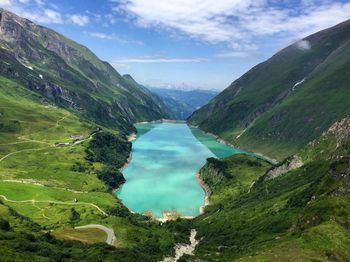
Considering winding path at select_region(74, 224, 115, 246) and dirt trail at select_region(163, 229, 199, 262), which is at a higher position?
winding path at select_region(74, 224, 115, 246)

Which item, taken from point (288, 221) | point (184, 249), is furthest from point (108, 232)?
point (288, 221)

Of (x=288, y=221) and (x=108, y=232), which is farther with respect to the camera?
(x=108, y=232)

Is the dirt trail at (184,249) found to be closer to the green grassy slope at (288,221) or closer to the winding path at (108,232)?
the green grassy slope at (288,221)

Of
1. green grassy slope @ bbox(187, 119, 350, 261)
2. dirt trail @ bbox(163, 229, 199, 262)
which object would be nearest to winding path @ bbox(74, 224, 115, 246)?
dirt trail @ bbox(163, 229, 199, 262)

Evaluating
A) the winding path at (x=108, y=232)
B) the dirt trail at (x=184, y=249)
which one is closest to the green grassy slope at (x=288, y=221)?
the dirt trail at (x=184, y=249)

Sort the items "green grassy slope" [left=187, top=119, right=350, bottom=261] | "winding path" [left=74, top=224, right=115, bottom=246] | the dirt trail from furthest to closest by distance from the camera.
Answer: "winding path" [left=74, top=224, right=115, bottom=246] → the dirt trail → "green grassy slope" [left=187, top=119, right=350, bottom=261]

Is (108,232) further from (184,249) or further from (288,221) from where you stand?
(288,221)

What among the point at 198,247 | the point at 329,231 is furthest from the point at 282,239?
the point at 198,247

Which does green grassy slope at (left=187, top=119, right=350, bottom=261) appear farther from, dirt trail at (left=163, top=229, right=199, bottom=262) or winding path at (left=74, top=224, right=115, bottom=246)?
winding path at (left=74, top=224, right=115, bottom=246)

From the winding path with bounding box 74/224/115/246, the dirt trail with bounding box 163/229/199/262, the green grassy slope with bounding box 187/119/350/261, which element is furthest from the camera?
the winding path with bounding box 74/224/115/246

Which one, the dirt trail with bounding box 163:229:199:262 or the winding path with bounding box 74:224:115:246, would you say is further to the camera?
the winding path with bounding box 74:224:115:246
